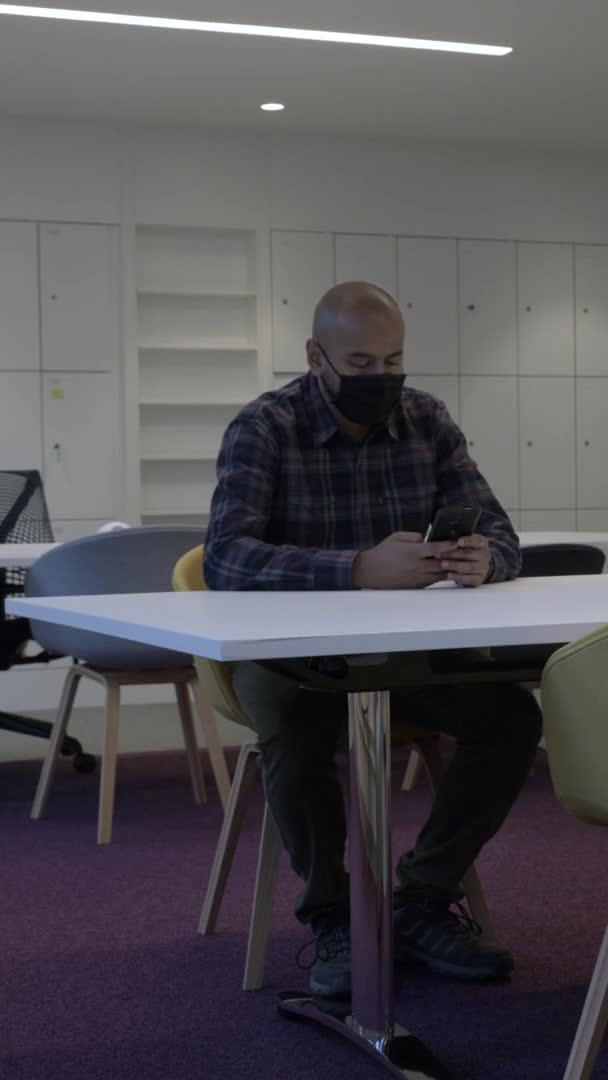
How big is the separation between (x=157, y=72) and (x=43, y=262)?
1.23m

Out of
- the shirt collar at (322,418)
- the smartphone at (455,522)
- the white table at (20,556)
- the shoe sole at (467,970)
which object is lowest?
the shoe sole at (467,970)

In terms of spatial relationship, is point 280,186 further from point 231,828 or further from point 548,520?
point 231,828

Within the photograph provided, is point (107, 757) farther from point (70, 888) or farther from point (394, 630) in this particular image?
point (394, 630)

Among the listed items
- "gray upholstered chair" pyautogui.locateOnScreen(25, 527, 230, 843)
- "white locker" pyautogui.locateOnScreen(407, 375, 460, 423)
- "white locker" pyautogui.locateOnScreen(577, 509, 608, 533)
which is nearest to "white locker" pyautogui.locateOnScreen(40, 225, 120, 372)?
"white locker" pyautogui.locateOnScreen(407, 375, 460, 423)

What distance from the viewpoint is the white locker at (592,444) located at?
805 centimetres

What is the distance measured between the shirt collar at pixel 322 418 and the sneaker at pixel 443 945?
87 cm

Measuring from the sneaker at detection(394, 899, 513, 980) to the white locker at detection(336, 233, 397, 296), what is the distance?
217 inches

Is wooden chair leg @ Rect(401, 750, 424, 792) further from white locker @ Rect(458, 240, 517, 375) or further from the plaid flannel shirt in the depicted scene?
white locker @ Rect(458, 240, 517, 375)

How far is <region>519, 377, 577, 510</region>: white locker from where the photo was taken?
791 cm

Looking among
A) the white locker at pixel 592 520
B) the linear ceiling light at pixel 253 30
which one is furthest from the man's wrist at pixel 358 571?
the white locker at pixel 592 520

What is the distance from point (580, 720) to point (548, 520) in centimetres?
645

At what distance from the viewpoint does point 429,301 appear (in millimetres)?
7668

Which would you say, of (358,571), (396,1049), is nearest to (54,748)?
(358,571)

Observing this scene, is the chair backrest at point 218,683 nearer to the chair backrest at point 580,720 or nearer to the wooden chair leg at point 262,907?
the wooden chair leg at point 262,907
